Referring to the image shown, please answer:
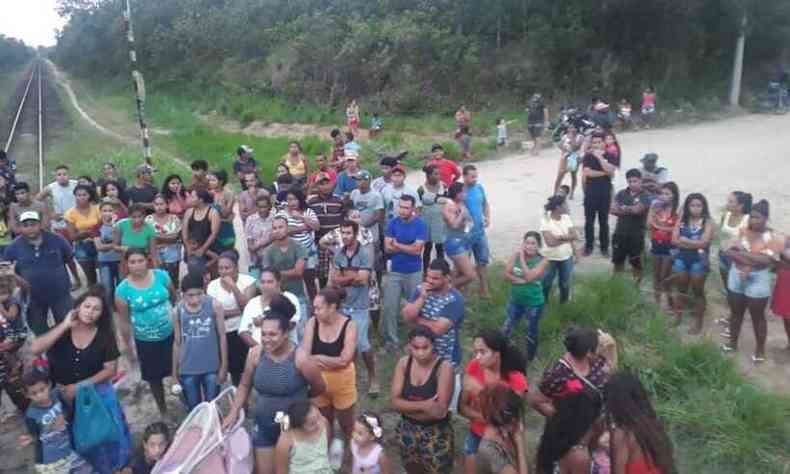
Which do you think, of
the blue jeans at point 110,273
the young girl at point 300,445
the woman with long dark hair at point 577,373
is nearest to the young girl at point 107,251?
the blue jeans at point 110,273

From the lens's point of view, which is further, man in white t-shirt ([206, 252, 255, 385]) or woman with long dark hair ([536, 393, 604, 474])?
man in white t-shirt ([206, 252, 255, 385])

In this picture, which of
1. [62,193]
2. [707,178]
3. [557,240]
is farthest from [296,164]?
[707,178]

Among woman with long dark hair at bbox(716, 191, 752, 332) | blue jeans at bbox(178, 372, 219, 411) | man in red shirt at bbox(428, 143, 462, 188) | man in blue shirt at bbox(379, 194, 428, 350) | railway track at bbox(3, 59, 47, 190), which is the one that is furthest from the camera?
railway track at bbox(3, 59, 47, 190)

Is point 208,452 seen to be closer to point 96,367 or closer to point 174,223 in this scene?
point 96,367

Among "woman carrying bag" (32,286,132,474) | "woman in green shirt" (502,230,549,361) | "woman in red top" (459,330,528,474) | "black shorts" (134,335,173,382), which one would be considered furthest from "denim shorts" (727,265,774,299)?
"woman carrying bag" (32,286,132,474)

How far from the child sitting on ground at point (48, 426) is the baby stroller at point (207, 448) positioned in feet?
2.88

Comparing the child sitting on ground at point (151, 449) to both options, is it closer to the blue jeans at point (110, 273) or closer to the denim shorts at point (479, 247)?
the blue jeans at point (110, 273)

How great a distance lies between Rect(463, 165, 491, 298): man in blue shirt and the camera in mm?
7375

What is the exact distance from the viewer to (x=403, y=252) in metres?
6.09

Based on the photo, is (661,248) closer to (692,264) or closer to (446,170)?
(692,264)

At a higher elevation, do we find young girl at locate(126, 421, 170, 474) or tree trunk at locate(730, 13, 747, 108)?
tree trunk at locate(730, 13, 747, 108)

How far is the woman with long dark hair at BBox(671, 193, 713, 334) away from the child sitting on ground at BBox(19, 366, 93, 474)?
537cm

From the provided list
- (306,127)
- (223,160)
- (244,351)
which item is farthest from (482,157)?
(244,351)

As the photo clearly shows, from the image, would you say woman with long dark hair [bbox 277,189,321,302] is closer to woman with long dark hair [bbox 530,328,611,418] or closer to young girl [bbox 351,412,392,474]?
young girl [bbox 351,412,392,474]
